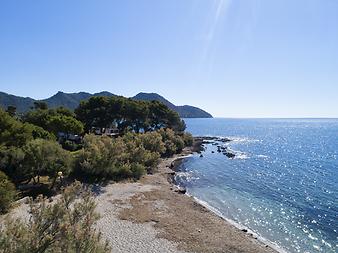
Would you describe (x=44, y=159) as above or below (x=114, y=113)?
below

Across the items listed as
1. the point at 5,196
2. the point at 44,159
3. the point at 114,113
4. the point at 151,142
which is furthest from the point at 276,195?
the point at 114,113

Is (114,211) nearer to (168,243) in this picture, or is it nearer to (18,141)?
(168,243)

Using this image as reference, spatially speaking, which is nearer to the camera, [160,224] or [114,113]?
[160,224]

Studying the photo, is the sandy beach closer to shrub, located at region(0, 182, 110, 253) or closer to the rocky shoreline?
the rocky shoreline

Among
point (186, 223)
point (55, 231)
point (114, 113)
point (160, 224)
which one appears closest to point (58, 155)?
point (160, 224)

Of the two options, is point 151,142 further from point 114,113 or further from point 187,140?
point 187,140

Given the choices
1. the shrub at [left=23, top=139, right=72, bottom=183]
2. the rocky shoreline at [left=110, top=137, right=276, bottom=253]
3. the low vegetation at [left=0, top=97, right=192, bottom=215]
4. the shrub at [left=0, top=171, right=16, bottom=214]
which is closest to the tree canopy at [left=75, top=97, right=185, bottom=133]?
the low vegetation at [left=0, top=97, right=192, bottom=215]

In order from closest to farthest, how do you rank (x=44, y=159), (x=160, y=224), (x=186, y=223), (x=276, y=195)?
(x=160, y=224) → (x=186, y=223) → (x=44, y=159) → (x=276, y=195)

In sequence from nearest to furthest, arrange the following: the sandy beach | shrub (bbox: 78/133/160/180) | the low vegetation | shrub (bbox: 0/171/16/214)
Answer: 1. the sandy beach
2. shrub (bbox: 0/171/16/214)
3. the low vegetation
4. shrub (bbox: 78/133/160/180)

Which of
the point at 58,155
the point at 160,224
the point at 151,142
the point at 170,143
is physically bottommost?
the point at 160,224

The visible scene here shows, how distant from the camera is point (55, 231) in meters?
9.73

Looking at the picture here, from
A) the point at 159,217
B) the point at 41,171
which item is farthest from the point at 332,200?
the point at 41,171

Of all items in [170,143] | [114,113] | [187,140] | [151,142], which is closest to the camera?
[151,142]

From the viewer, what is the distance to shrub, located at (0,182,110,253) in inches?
348
